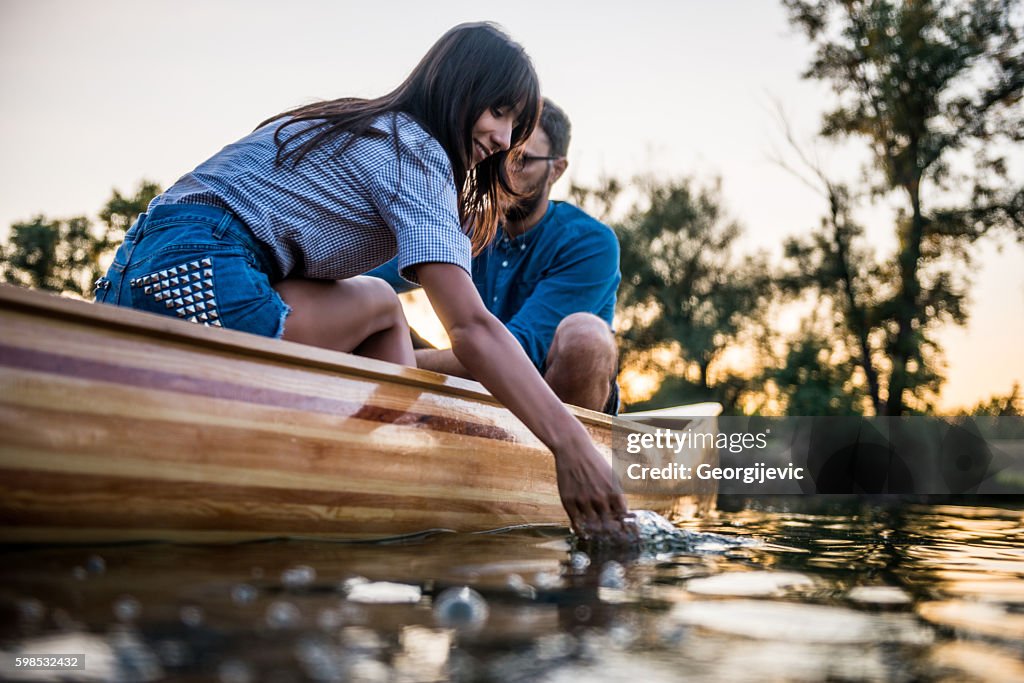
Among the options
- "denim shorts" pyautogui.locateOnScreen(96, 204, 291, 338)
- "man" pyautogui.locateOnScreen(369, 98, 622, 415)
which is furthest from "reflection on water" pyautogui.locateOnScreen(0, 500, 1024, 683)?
"man" pyautogui.locateOnScreen(369, 98, 622, 415)

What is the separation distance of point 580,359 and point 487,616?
7.03 ft

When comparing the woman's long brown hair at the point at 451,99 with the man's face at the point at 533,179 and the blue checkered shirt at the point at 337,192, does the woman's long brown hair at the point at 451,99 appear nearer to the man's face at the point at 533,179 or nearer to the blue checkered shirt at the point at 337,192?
the blue checkered shirt at the point at 337,192

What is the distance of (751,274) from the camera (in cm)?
2355

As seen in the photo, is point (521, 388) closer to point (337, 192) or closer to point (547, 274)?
point (337, 192)

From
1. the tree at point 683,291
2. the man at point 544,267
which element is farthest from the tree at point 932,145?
the man at point 544,267

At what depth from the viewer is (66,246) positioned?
15.1 meters

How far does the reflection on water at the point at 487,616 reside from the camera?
0.95m

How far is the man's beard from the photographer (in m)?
4.08

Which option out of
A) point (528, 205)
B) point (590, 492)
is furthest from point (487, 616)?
point (528, 205)

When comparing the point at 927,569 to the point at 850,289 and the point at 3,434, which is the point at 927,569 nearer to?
the point at 3,434

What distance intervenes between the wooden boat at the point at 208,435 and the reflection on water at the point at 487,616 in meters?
0.09

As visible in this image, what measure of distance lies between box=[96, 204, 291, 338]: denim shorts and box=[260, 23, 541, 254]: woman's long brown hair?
10.2 inches

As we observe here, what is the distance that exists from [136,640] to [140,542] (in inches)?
33.6

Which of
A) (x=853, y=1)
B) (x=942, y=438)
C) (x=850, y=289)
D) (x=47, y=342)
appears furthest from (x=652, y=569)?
(x=853, y=1)
